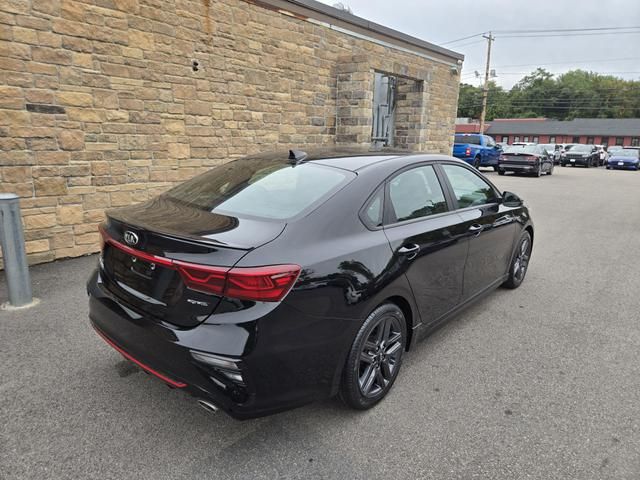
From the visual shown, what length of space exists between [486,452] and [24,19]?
6067 millimetres

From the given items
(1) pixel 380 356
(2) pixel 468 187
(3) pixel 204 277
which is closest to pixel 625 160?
(2) pixel 468 187

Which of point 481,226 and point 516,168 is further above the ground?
point 481,226

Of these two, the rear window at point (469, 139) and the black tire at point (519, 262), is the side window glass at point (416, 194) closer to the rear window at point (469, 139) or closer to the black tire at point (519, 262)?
the black tire at point (519, 262)

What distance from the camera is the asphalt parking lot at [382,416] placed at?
2303 mm

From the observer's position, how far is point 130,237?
2443 mm

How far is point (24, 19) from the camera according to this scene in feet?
16.1

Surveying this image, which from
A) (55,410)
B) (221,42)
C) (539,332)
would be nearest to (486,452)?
(539,332)

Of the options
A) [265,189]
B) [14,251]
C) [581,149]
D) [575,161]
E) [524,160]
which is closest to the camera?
[265,189]

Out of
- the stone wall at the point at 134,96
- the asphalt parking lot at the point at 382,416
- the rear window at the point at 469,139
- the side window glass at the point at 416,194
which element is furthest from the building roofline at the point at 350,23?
the rear window at the point at 469,139

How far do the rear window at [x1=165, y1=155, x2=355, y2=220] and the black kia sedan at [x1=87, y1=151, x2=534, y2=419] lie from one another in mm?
14

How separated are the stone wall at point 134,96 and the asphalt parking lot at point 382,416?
1.93 meters

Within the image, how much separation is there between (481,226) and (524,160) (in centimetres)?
1880

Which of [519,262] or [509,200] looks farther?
[519,262]

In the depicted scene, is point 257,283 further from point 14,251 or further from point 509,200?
point 509,200
